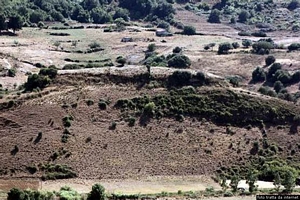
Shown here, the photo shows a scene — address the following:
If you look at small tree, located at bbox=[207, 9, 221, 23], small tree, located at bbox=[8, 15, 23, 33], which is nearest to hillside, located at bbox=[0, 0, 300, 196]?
small tree, located at bbox=[8, 15, 23, 33]

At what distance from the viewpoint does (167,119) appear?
6319cm

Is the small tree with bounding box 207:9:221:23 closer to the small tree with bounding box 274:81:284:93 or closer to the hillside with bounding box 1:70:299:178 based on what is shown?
the small tree with bounding box 274:81:284:93

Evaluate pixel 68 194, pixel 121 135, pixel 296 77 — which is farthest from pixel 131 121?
pixel 296 77

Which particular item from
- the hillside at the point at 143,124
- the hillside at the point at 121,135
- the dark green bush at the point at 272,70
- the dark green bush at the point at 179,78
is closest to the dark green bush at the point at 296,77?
the hillside at the point at 143,124

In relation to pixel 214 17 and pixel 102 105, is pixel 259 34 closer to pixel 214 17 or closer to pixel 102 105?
pixel 214 17

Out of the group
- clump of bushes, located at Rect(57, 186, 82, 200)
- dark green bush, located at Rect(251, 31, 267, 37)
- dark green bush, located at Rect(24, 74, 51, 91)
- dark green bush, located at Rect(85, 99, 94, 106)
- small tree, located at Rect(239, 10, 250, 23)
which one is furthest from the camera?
small tree, located at Rect(239, 10, 250, 23)

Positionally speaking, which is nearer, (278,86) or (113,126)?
(113,126)

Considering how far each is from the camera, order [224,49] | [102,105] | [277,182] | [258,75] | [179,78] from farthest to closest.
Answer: [224,49] → [258,75] → [179,78] → [102,105] → [277,182]

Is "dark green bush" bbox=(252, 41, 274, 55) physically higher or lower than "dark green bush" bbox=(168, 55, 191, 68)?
lower

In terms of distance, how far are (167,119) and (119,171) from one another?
10981mm

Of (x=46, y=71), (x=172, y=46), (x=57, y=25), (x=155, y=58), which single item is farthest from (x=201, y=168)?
(x=57, y=25)

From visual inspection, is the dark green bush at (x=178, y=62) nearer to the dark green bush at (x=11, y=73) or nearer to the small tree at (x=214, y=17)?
the dark green bush at (x=11, y=73)

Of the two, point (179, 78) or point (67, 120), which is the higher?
point (179, 78)

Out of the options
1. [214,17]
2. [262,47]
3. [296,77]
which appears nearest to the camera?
[296,77]
